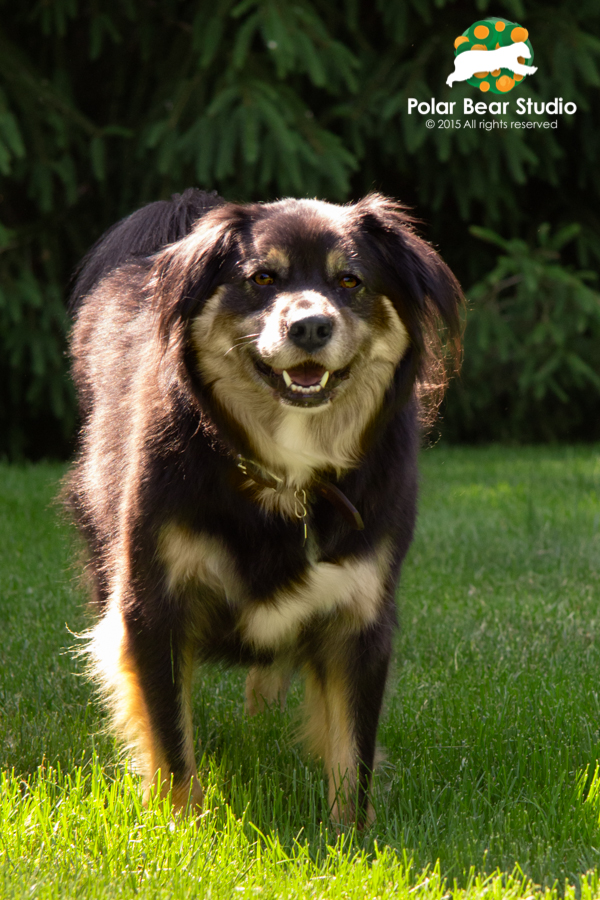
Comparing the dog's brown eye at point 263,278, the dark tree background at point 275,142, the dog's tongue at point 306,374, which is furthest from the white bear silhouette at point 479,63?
the dog's tongue at point 306,374

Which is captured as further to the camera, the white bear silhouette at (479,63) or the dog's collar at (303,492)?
the white bear silhouette at (479,63)

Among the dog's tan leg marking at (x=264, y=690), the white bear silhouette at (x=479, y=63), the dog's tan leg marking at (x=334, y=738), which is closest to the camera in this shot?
the dog's tan leg marking at (x=334, y=738)

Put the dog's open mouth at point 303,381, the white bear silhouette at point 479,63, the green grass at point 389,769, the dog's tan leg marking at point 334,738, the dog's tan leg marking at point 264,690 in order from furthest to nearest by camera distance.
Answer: the white bear silhouette at point 479,63 < the dog's tan leg marking at point 264,690 < the dog's tan leg marking at point 334,738 < the dog's open mouth at point 303,381 < the green grass at point 389,769

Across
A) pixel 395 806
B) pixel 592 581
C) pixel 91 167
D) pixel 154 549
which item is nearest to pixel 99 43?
pixel 91 167

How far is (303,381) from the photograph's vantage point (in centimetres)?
257

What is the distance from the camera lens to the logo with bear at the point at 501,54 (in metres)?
7.10

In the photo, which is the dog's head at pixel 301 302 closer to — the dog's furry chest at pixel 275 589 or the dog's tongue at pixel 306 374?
the dog's tongue at pixel 306 374

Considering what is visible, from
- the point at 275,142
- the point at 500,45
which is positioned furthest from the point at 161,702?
the point at 500,45

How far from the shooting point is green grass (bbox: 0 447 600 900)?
2203 mm

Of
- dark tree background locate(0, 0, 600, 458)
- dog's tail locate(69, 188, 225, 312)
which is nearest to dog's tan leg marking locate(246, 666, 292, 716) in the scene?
dog's tail locate(69, 188, 225, 312)

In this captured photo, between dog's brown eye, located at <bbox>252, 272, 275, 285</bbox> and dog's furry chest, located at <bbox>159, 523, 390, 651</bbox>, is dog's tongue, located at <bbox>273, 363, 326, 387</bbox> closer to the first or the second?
dog's brown eye, located at <bbox>252, 272, 275, 285</bbox>

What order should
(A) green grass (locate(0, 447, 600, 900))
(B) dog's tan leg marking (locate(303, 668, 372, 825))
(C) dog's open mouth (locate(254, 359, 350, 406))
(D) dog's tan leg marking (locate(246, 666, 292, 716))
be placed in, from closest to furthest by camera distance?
(A) green grass (locate(0, 447, 600, 900)) → (C) dog's open mouth (locate(254, 359, 350, 406)) → (B) dog's tan leg marking (locate(303, 668, 372, 825)) → (D) dog's tan leg marking (locate(246, 666, 292, 716))

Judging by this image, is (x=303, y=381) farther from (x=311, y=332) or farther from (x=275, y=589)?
(x=275, y=589)

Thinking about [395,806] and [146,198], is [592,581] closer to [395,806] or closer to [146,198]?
[395,806]
